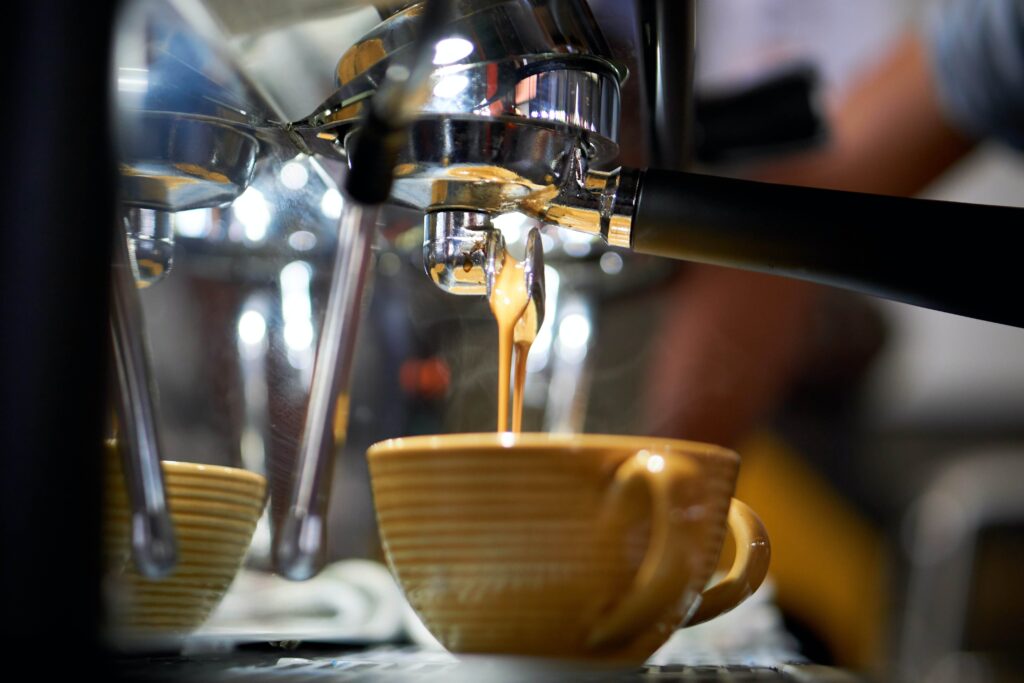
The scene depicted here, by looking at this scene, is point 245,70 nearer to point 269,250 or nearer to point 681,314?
point 269,250

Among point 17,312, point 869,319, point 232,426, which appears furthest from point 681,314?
point 17,312

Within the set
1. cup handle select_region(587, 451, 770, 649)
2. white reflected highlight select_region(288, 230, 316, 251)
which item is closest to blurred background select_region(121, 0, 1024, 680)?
white reflected highlight select_region(288, 230, 316, 251)

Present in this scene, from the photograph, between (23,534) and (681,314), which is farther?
(681,314)

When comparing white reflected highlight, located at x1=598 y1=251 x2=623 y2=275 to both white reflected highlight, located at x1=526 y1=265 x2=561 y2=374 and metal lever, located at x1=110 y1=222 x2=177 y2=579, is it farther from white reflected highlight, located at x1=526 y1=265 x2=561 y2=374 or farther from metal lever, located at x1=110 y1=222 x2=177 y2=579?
metal lever, located at x1=110 y1=222 x2=177 y2=579

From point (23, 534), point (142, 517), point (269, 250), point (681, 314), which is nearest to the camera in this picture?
point (23, 534)

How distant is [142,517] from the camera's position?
0.26m

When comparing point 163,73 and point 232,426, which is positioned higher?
point 163,73

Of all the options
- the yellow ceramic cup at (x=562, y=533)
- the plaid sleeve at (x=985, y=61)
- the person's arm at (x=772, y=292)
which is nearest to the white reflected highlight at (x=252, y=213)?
the yellow ceramic cup at (x=562, y=533)

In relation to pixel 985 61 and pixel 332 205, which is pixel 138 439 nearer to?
pixel 332 205

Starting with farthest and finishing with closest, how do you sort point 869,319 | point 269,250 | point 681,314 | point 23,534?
1. point 869,319
2. point 681,314
3. point 269,250
4. point 23,534

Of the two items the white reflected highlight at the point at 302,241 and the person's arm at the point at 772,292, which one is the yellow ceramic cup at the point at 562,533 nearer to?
the white reflected highlight at the point at 302,241

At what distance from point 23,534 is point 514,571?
12 centimetres

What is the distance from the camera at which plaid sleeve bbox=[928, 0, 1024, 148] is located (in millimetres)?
594

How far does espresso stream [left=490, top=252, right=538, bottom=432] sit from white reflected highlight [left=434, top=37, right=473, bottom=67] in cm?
5
